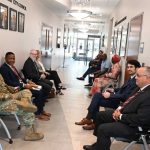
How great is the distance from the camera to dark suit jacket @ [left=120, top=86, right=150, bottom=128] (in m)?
2.81

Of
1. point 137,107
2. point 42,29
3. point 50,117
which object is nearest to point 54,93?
point 50,117

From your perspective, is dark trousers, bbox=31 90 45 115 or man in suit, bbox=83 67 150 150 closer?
man in suit, bbox=83 67 150 150

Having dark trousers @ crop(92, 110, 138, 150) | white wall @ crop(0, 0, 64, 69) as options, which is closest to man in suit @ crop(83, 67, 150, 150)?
dark trousers @ crop(92, 110, 138, 150)

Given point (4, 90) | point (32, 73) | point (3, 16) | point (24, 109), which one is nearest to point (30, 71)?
point (32, 73)

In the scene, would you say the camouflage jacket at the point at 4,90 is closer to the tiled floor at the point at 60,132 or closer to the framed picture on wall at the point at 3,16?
the tiled floor at the point at 60,132

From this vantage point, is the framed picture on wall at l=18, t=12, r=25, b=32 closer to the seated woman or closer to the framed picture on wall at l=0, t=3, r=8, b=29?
the framed picture on wall at l=0, t=3, r=8, b=29

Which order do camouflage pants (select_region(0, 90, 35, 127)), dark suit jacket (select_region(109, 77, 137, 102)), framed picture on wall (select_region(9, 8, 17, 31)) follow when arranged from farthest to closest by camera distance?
framed picture on wall (select_region(9, 8, 17, 31)), dark suit jacket (select_region(109, 77, 137, 102)), camouflage pants (select_region(0, 90, 35, 127))

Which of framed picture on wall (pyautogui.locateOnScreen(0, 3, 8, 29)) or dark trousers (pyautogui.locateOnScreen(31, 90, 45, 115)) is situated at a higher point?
framed picture on wall (pyautogui.locateOnScreen(0, 3, 8, 29))

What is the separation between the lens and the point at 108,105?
14.3ft

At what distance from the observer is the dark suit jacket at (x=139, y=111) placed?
281 cm

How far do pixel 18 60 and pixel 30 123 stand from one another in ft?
8.06

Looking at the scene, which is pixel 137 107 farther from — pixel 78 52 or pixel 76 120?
pixel 78 52

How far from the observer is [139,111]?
2846mm

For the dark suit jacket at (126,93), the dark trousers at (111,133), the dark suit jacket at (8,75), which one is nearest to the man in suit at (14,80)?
the dark suit jacket at (8,75)
